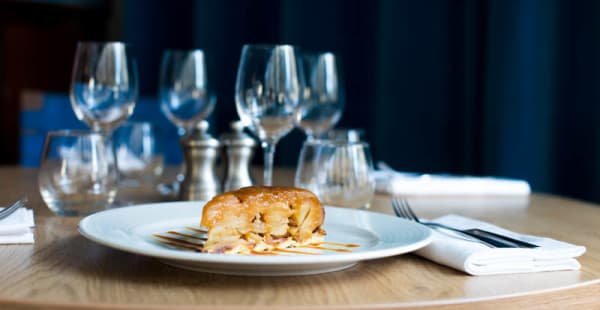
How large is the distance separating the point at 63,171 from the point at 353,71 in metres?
2.19

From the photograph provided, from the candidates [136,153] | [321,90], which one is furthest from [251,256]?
[136,153]

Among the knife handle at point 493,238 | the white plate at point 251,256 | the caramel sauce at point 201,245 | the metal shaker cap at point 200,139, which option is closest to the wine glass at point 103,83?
the metal shaker cap at point 200,139

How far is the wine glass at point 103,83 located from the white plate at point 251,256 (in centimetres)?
34

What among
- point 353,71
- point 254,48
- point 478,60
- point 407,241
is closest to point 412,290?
point 407,241

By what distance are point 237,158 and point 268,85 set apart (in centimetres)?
25

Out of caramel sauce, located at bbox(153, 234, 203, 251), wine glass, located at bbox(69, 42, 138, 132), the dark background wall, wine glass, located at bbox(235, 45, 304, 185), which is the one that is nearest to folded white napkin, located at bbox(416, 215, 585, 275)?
caramel sauce, located at bbox(153, 234, 203, 251)

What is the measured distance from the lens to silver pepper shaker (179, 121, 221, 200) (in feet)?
→ 3.87

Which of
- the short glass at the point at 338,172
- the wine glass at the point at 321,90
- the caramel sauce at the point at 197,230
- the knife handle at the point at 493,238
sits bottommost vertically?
the caramel sauce at the point at 197,230

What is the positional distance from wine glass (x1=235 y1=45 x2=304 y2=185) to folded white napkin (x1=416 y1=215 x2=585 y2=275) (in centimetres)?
38

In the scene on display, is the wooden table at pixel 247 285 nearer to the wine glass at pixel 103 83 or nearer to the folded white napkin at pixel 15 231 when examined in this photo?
the folded white napkin at pixel 15 231

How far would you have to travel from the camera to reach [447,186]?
1339 mm

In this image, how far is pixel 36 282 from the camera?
2.00 ft

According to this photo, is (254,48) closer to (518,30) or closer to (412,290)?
(412,290)

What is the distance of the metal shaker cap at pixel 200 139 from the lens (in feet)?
3.89
